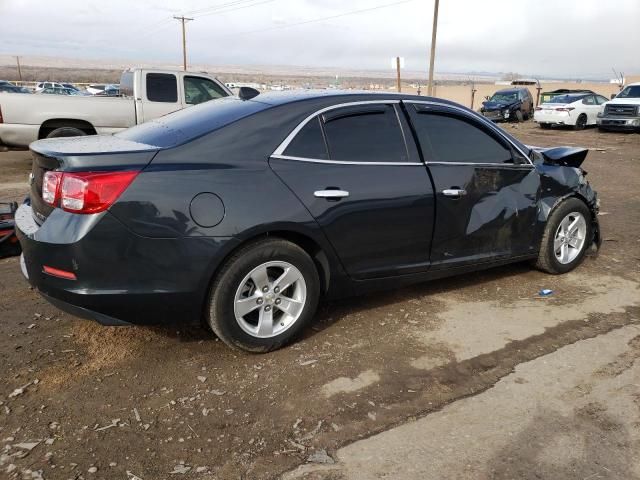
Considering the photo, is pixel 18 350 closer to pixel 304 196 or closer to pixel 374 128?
pixel 304 196

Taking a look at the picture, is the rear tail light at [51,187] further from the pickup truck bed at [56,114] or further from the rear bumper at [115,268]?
the pickup truck bed at [56,114]

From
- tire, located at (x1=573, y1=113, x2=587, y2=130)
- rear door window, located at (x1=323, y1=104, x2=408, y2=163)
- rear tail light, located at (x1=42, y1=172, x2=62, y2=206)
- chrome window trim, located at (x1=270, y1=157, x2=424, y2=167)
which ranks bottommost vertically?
tire, located at (x1=573, y1=113, x2=587, y2=130)

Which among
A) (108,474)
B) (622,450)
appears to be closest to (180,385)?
(108,474)

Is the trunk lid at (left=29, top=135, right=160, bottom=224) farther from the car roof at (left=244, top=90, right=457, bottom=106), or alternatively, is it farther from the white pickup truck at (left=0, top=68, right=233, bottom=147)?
the white pickup truck at (left=0, top=68, right=233, bottom=147)

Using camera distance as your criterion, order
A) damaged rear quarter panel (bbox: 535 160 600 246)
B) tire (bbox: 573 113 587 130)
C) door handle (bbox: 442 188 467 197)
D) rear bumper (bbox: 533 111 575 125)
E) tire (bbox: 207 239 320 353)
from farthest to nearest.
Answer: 1. tire (bbox: 573 113 587 130)
2. rear bumper (bbox: 533 111 575 125)
3. damaged rear quarter panel (bbox: 535 160 600 246)
4. door handle (bbox: 442 188 467 197)
5. tire (bbox: 207 239 320 353)

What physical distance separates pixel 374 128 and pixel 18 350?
2.77m

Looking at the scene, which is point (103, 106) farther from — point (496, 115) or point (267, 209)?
point (496, 115)

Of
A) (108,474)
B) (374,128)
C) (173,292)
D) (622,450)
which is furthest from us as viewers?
(374,128)

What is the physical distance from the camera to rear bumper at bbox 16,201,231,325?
9.94 ft

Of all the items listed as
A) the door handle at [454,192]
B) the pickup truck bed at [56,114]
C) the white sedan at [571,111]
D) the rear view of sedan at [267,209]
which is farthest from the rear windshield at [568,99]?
the door handle at [454,192]

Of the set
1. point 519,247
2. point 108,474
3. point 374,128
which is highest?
point 374,128

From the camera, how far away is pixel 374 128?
13.0ft

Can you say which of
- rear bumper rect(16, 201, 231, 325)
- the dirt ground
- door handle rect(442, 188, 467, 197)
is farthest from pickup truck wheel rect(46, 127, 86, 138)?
door handle rect(442, 188, 467, 197)

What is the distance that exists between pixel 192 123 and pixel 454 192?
6.35ft
